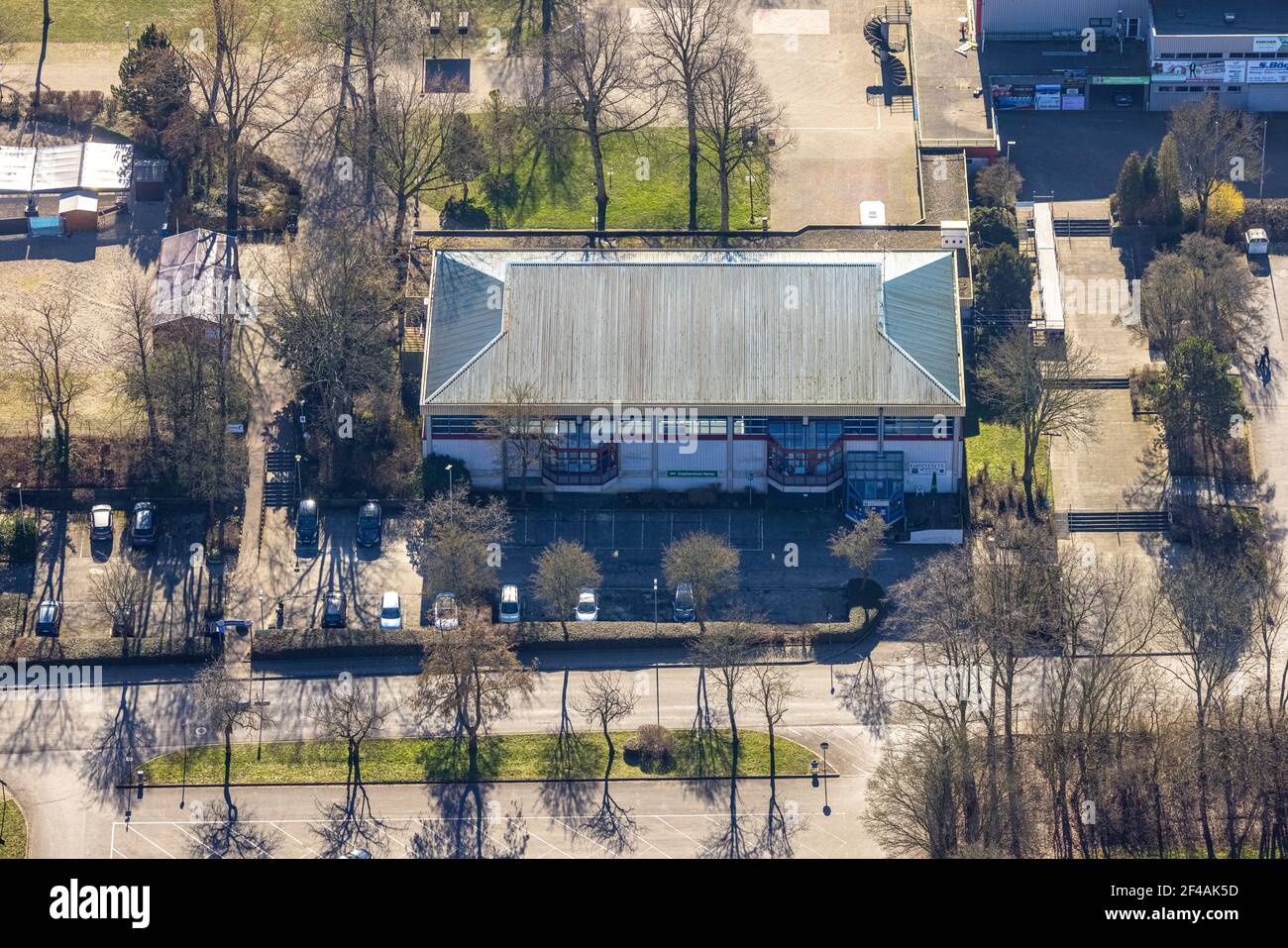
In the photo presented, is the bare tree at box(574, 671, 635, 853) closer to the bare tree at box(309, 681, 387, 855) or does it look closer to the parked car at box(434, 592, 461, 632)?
the parked car at box(434, 592, 461, 632)

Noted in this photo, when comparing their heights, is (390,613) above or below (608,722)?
above

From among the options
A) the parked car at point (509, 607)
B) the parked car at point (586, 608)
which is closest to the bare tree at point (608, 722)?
the parked car at point (586, 608)

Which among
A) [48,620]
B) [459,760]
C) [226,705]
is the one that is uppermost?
[48,620]

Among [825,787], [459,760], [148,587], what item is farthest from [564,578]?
[148,587]

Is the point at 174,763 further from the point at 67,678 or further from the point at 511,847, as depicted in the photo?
the point at 511,847

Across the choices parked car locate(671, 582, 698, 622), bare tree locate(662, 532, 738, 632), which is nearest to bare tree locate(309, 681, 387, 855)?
parked car locate(671, 582, 698, 622)

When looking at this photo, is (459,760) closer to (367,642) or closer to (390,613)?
(367,642)
